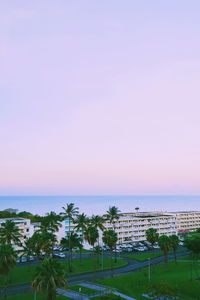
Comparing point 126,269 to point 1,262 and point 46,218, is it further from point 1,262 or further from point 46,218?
point 1,262

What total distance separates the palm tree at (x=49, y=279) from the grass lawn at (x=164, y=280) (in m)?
23.9

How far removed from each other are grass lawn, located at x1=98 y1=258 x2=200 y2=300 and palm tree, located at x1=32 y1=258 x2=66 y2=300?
2393 cm

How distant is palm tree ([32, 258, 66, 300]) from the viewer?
48.8 metres

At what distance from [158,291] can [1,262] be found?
33.6 metres

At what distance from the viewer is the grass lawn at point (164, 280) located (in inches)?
2736

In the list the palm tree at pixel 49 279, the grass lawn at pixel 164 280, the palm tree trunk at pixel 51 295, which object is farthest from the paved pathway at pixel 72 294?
the palm tree at pixel 49 279

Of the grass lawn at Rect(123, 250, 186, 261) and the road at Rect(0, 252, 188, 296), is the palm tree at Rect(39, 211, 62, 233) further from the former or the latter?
the grass lawn at Rect(123, 250, 186, 261)

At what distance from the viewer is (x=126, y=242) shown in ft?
516

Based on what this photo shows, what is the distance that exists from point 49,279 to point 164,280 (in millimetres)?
41136

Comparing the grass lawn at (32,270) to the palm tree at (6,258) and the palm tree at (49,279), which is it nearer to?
the palm tree at (6,258)

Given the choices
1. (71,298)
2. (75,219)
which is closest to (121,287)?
(71,298)

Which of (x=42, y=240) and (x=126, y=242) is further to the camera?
(x=126, y=242)

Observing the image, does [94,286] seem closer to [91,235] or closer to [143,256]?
[91,235]

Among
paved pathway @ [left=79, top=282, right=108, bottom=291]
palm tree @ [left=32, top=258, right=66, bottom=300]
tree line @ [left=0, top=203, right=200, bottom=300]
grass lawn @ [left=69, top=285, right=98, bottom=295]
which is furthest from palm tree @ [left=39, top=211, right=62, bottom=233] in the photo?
palm tree @ [left=32, top=258, right=66, bottom=300]
